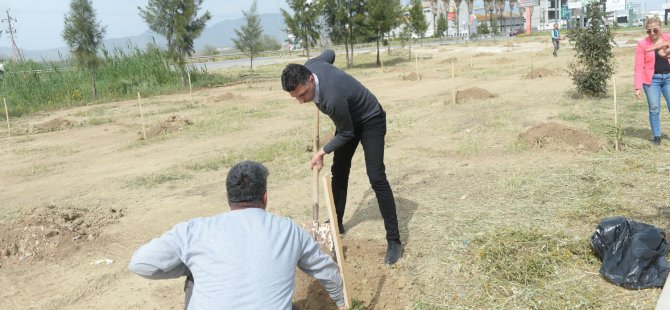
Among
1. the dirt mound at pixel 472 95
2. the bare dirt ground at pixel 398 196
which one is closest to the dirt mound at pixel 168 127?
the bare dirt ground at pixel 398 196

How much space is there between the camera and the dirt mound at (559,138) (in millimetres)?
6898

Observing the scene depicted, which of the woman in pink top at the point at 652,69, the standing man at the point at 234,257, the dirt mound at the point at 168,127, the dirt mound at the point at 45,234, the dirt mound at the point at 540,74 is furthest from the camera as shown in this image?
the dirt mound at the point at 540,74

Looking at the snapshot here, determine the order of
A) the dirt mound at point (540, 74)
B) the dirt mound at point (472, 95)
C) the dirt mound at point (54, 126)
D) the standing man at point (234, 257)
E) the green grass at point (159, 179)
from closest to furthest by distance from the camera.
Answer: the standing man at point (234, 257) < the green grass at point (159, 179) < the dirt mound at point (472, 95) < the dirt mound at point (54, 126) < the dirt mound at point (540, 74)

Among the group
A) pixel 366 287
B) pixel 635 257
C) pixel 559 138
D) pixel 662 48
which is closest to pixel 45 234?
pixel 366 287

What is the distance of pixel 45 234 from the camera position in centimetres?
495

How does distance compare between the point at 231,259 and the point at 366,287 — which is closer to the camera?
the point at 231,259

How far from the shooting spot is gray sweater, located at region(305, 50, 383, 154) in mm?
3426

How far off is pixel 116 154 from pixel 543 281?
27.0 feet

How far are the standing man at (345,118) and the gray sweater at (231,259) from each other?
133 centimetres

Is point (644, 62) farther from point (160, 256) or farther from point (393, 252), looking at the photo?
point (160, 256)

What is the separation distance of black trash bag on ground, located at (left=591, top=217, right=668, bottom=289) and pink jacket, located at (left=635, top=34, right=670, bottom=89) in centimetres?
358

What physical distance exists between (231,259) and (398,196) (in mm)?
3810

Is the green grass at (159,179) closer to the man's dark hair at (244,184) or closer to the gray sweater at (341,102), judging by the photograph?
the gray sweater at (341,102)

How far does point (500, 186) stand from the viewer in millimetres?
5637
